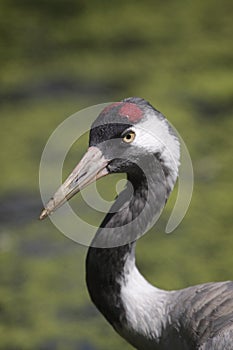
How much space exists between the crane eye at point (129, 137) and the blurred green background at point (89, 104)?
138cm

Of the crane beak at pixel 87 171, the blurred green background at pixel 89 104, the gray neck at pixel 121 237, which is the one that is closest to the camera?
the crane beak at pixel 87 171

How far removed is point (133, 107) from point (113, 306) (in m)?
0.72

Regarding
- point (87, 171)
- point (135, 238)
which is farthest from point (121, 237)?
point (87, 171)

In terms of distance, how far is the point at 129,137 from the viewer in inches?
143

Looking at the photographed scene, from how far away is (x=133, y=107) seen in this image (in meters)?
3.62

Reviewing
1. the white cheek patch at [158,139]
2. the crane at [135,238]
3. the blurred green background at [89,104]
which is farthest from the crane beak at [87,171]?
the blurred green background at [89,104]

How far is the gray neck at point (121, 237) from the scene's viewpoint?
3.73 m

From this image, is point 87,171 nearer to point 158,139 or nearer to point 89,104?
point 158,139

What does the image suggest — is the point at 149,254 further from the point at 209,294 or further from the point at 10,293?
the point at 209,294

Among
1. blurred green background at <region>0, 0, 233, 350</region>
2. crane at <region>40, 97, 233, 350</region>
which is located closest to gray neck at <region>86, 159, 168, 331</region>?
crane at <region>40, 97, 233, 350</region>

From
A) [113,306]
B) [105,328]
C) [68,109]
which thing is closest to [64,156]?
[68,109]

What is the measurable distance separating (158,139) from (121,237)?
1.26 ft

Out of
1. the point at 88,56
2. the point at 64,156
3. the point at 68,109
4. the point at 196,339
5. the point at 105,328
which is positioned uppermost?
the point at 88,56

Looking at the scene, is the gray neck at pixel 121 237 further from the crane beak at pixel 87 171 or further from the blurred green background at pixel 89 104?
the blurred green background at pixel 89 104
